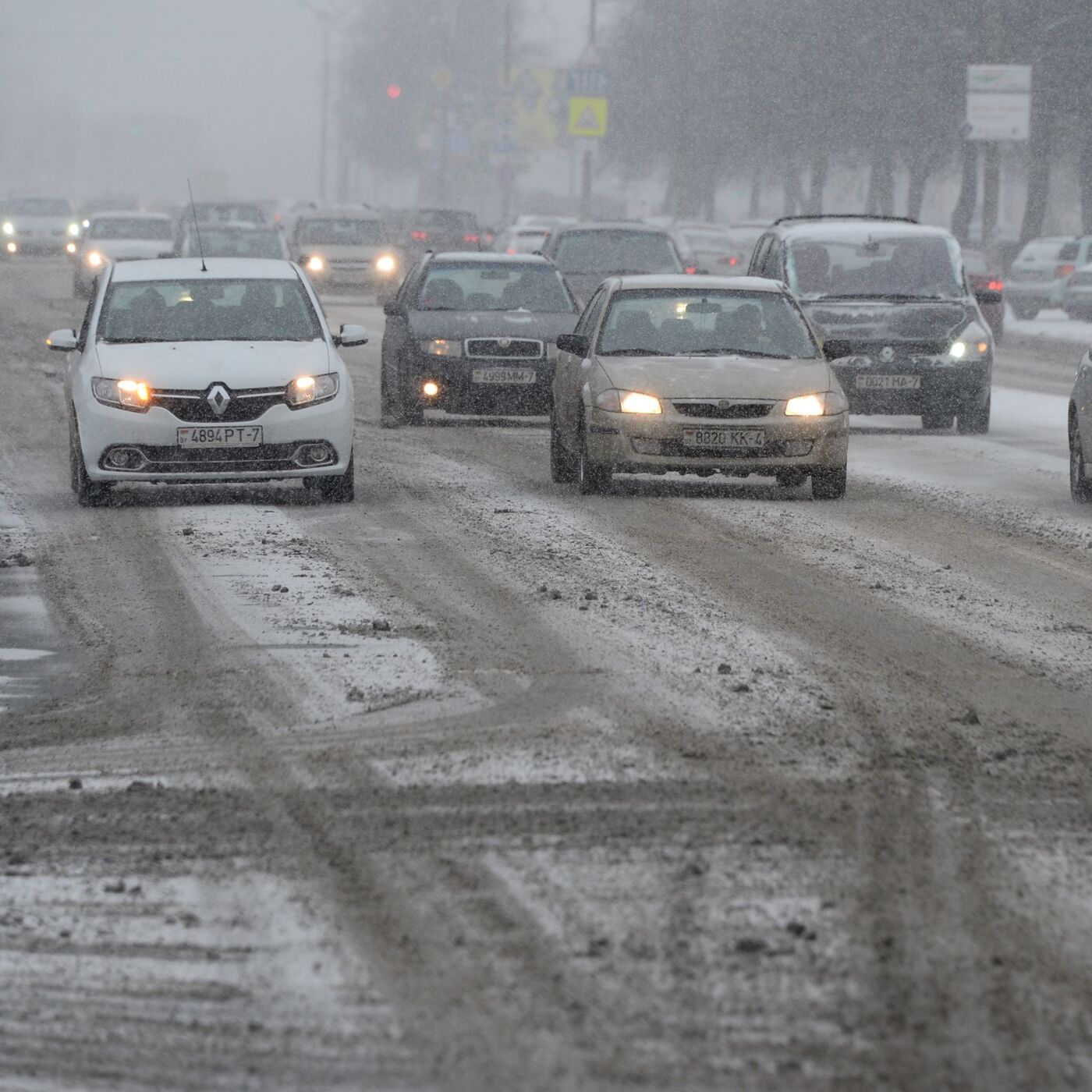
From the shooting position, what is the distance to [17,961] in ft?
16.3

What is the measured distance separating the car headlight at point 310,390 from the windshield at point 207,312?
0.63 metres

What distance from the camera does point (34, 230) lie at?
59594 mm

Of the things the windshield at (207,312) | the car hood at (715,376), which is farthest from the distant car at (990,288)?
the windshield at (207,312)

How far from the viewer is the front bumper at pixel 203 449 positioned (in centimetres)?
1345

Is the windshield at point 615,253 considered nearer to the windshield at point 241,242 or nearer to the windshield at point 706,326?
the windshield at point 241,242

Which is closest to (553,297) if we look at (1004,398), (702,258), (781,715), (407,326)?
(407,326)

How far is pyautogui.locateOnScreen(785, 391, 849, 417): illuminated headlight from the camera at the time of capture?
14.1 meters

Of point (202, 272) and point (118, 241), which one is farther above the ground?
point (202, 272)

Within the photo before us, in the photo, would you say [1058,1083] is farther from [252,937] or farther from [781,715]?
[781,715]

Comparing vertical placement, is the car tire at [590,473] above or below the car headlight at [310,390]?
below

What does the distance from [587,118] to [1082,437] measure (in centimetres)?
4145

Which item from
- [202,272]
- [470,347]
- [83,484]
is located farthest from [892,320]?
[83,484]

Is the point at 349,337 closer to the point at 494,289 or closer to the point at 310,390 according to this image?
Result: the point at 310,390

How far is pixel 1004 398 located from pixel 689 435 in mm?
10916
